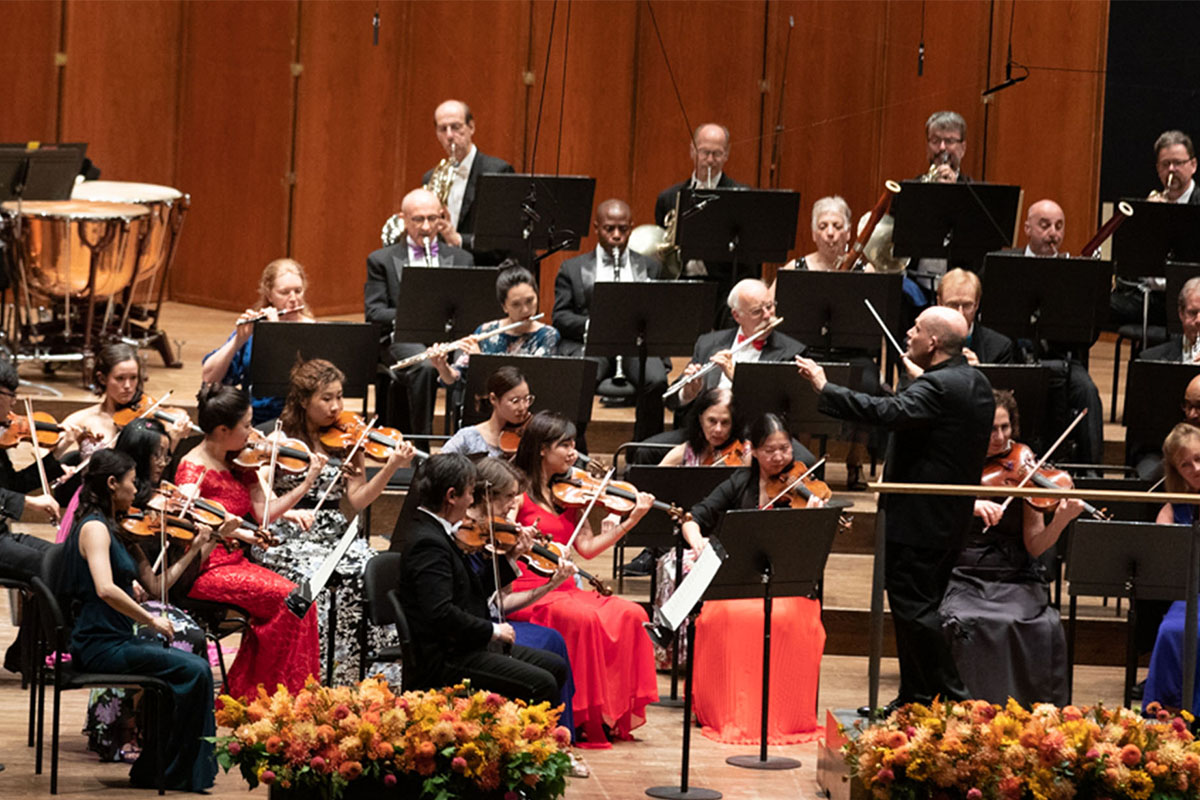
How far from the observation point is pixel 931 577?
520 centimetres

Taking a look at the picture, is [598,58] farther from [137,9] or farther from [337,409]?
[337,409]

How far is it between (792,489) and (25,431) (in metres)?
2.29

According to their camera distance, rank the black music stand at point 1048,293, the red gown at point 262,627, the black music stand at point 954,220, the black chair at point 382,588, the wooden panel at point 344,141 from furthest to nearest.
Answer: the wooden panel at point 344,141 → the black music stand at point 954,220 → the black music stand at point 1048,293 → the red gown at point 262,627 → the black chair at point 382,588

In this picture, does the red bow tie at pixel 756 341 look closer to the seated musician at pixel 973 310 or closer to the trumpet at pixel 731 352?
the trumpet at pixel 731 352

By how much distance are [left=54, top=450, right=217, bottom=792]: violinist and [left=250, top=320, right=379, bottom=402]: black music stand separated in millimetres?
1402

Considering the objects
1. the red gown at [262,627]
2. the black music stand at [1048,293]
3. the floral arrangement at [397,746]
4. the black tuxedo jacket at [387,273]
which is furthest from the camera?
the black tuxedo jacket at [387,273]

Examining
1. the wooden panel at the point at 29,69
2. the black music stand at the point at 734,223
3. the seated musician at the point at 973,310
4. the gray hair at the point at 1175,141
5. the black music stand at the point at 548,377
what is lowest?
the black music stand at the point at 548,377

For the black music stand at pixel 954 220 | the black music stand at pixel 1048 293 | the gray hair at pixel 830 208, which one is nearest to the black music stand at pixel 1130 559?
the black music stand at pixel 1048 293

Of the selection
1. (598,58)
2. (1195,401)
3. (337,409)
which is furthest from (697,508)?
(598,58)

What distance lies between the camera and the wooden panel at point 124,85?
9.55m

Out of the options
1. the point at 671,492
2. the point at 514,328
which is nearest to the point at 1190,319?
the point at 671,492

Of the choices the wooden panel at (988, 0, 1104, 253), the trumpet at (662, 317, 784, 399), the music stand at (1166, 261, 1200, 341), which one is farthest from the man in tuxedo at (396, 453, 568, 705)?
the wooden panel at (988, 0, 1104, 253)

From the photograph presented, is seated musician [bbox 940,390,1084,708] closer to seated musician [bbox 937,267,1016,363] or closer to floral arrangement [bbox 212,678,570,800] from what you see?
seated musician [bbox 937,267,1016,363]

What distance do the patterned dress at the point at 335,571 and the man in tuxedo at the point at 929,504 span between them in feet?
4.74
